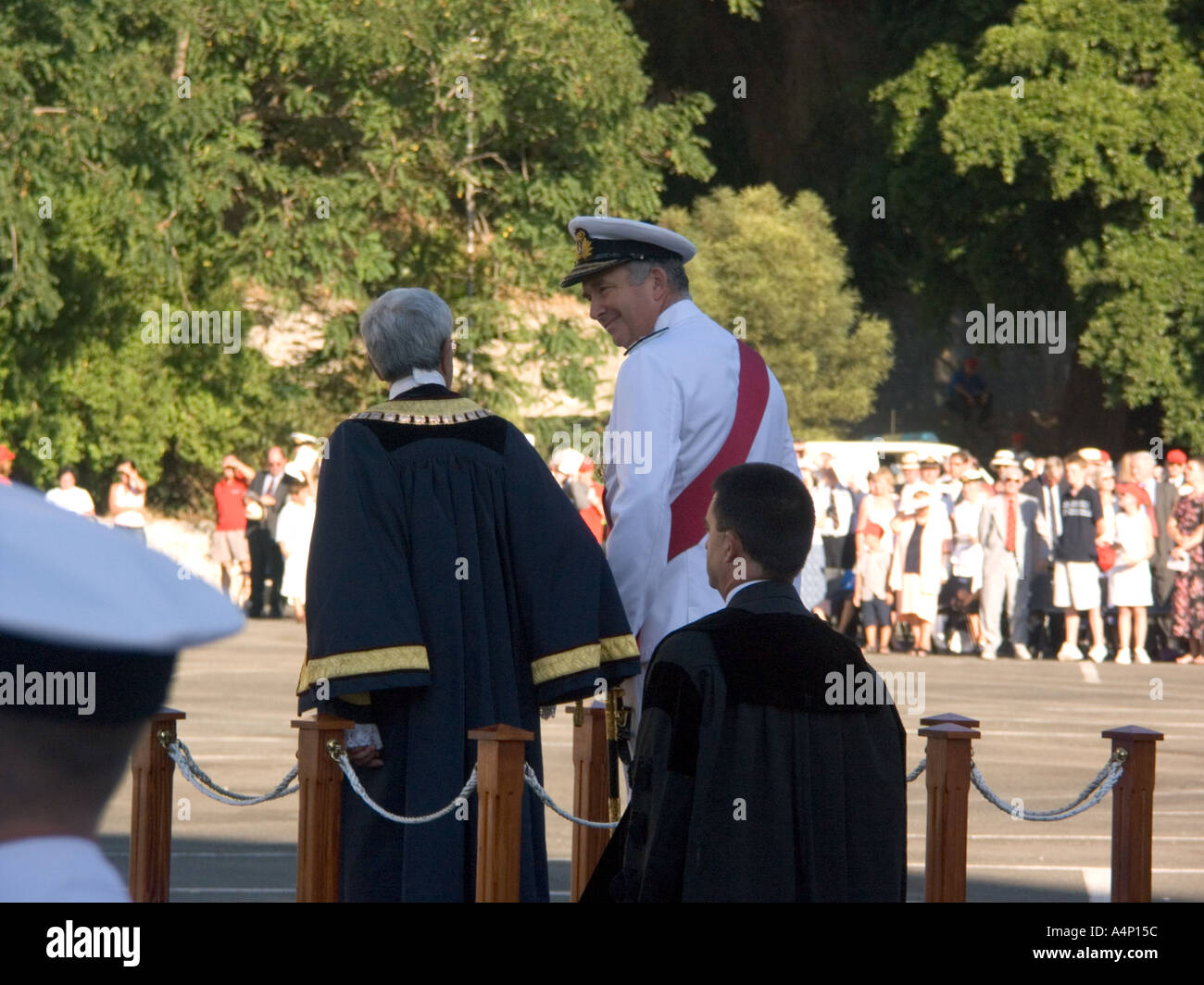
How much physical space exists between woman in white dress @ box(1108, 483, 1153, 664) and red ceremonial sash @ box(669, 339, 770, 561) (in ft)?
44.8

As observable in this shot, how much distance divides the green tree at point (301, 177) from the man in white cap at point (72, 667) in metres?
19.4

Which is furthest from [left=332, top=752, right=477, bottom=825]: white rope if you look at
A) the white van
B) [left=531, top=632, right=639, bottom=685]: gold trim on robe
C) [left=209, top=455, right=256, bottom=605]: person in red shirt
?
[left=209, top=455, right=256, bottom=605]: person in red shirt

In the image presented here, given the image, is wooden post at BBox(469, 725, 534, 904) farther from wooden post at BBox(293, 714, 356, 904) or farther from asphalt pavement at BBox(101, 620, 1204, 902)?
asphalt pavement at BBox(101, 620, 1204, 902)

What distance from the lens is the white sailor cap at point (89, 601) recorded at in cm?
122

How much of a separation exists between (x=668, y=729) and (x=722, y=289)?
2995cm

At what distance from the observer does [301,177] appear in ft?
78.2

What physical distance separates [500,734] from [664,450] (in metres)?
0.81

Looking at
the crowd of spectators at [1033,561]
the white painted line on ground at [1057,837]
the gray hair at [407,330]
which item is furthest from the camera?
the crowd of spectators at [1033,561]

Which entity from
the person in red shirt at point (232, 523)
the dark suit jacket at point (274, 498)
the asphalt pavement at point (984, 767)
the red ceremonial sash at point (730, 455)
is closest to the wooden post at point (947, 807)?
the red ceremonial sash at point (730, 455)

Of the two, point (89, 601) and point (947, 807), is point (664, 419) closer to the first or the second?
point (947, 807)

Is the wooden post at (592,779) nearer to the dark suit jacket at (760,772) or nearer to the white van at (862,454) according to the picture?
the dark suit jacket at (760,772)

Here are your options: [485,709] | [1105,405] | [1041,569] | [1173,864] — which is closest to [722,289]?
[1105,405]

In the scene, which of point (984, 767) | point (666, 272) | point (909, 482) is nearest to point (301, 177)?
point (909, 482)

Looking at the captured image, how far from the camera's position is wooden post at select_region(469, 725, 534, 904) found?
474 centimetres
